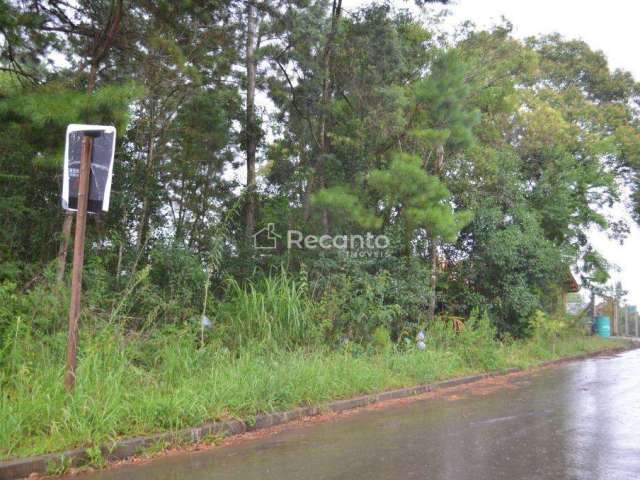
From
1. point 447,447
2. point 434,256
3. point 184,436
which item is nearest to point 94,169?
point 184,436

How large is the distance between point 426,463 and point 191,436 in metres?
2.50

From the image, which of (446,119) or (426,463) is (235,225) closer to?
(446,119)

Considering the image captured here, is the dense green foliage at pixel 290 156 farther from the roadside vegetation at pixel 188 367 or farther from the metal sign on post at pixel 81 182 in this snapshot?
the metal sign on post at pixel 81 182

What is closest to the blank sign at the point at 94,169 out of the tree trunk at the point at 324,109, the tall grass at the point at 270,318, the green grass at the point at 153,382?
the green grass at the point at 153,382

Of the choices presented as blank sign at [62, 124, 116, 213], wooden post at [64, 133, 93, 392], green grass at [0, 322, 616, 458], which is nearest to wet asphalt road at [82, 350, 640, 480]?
green grass at [0, 322, 616, 458]

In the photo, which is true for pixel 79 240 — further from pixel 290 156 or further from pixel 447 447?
pixel 290 156

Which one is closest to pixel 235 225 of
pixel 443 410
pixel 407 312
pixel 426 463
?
pixel 407 312

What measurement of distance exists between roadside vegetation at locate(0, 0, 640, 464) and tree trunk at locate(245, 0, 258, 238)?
58 millimetres

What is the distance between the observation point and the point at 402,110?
12.8m

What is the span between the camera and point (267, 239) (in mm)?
13320

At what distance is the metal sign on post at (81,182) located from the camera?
6.12 meters

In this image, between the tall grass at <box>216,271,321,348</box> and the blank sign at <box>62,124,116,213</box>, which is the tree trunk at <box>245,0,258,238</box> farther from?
the blank sign at <box>62,124,116,213</box>

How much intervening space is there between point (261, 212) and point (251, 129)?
80.3 inches

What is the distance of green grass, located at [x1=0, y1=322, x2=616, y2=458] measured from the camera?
5555 millimetres
